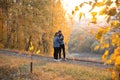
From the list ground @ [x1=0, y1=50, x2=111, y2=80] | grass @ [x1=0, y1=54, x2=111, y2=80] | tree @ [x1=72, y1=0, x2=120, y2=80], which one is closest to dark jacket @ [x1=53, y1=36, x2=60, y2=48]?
ground @ [x1=0, y1=50, x2=111, y2=80]

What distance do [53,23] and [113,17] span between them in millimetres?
34248

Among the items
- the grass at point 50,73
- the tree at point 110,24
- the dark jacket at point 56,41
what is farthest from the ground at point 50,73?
the tree at point 110,24

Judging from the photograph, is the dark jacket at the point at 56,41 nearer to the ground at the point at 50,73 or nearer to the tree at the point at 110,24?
the ground at the point at 50,73

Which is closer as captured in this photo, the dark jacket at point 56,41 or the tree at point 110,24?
the tree at point 110,24

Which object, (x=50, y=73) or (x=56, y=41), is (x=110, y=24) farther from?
(x=56, y=41)

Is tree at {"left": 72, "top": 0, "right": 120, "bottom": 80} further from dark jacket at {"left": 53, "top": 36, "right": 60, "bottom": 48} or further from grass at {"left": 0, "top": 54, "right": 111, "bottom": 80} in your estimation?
dark jacket at {"left": 53, "top": 36, "right": 60, "bottom": 48}

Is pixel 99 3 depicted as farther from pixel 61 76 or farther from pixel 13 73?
pixel 13 73

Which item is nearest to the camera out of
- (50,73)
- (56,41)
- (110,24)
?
(110,24)

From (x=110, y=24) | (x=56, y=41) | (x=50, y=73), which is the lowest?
(x=50, y=73)

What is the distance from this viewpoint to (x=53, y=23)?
123 feet

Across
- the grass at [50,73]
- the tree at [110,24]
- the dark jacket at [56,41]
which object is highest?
the tree at [110,24]

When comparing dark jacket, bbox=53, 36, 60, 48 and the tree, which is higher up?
the tree

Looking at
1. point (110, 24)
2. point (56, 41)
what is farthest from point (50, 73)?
point (110, 24)

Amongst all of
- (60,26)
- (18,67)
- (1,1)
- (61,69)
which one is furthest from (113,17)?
(60,26)
